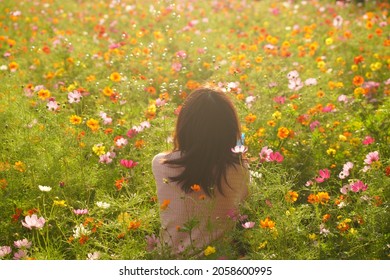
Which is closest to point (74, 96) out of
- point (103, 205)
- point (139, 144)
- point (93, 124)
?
point (93, 124)

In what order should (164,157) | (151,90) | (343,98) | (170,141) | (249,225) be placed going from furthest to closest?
(151,90) → (343,98) → (170,141) → (164,157) → (249,225)

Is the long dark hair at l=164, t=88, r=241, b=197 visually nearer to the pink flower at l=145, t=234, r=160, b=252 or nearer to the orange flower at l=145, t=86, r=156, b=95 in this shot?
the pink flower at l=145, t=234, r=160, b=252

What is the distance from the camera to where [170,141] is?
3.67m

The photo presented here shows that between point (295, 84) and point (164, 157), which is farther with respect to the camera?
point (295, 84)

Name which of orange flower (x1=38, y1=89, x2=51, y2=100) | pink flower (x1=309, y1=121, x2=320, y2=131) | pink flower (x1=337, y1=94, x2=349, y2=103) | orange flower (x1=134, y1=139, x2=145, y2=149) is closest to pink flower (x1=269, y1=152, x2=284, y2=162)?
pink flower (x1=309, y1=121, x2=320, y2=131)

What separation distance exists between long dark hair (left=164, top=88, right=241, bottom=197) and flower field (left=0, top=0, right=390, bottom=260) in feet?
0.51

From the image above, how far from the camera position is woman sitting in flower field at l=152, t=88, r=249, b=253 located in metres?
2.94

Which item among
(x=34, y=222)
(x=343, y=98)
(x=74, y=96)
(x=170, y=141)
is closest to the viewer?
(x=34, y=222)

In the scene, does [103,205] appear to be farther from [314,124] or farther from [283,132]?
[314,124]

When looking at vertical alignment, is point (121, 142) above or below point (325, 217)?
above

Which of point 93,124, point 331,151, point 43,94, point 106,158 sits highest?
point 43,94

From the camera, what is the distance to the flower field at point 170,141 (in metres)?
2.94

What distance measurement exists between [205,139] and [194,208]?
1.07ft

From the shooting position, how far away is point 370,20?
5.78 meters
